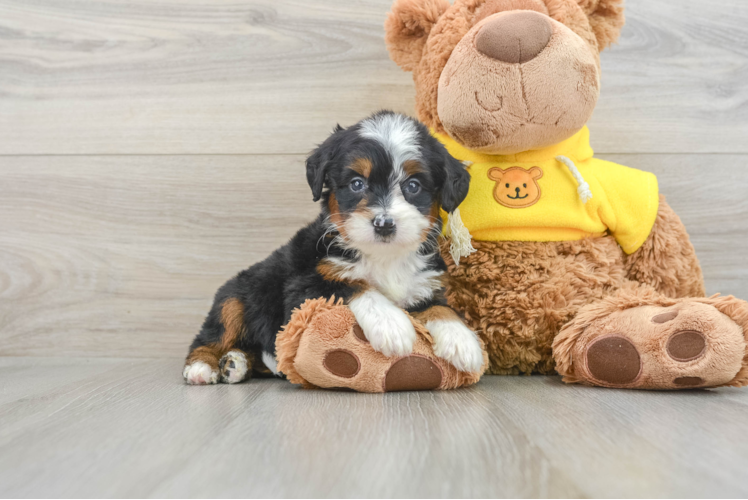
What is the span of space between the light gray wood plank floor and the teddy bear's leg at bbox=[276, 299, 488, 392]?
0.15ft

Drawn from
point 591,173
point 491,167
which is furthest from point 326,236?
point 591,173

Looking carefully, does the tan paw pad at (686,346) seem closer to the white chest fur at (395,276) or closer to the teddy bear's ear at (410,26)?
the white chest fur at (395,276)

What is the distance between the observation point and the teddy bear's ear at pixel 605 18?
6.42 feet

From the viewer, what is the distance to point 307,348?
1573 mm

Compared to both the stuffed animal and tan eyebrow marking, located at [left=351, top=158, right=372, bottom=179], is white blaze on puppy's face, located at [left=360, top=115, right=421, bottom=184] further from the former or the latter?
the stuffed animal

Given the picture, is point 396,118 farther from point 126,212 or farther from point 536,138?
point 126,212

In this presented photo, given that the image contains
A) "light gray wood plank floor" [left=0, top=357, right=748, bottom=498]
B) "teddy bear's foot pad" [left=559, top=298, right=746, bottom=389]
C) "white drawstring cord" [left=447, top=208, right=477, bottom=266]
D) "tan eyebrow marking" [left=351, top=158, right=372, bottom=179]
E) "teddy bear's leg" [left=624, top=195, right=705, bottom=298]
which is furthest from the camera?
"teddy bear's leg" [left=624, top=195, right=705, bottom=298]

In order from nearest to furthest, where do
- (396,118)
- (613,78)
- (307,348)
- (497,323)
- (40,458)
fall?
(40,458) → (307,348) → (396,118) → (497,323) → (613,78)

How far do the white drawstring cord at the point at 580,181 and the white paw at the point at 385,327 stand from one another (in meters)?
0.73

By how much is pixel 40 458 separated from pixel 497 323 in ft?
4.39

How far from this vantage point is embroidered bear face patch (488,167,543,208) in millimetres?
1876

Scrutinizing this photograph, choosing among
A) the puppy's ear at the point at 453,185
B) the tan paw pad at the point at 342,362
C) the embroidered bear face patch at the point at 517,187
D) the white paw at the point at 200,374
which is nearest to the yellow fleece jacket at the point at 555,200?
the embroidered bear face patch at the point at 517,187

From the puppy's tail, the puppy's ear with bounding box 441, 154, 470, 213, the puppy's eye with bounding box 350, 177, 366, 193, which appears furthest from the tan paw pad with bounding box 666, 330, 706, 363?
the puppy's tail

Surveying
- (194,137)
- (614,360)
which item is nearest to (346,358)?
(614,360)
